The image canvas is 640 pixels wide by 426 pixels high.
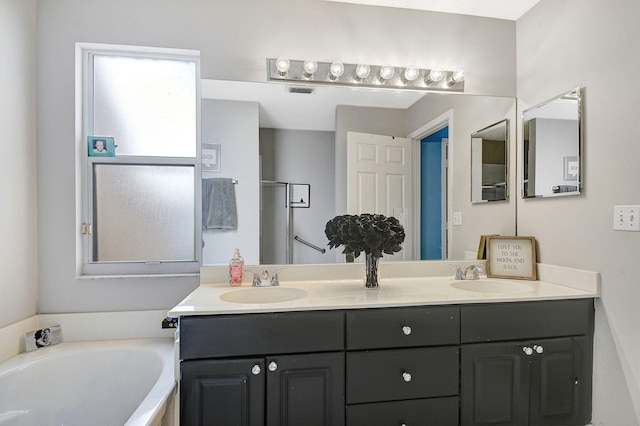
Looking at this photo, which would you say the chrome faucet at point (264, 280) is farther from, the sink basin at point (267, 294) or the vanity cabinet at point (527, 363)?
the vanity cabinet at point (527, 363)

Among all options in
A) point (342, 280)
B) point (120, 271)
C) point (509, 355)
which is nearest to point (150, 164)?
point (120, 271)

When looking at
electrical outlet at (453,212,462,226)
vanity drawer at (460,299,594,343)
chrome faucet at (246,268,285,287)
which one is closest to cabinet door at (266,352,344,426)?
chrome faucet at (246,268,285,287)

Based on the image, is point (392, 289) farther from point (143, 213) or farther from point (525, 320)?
point (143, 213)

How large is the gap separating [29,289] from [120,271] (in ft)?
1.29

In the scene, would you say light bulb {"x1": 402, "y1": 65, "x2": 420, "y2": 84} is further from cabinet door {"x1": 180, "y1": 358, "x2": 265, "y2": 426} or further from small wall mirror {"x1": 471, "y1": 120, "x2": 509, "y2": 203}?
cabinet door {"x1": 180, "y1": 358, "x2": 265, "y2": 426}

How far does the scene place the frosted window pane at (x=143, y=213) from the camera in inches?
68.8

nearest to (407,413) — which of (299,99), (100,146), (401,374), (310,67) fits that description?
(401,374)

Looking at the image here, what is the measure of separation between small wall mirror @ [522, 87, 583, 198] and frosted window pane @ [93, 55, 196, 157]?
1988 millimetres

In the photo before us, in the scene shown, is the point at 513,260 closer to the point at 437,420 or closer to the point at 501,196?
the point at 501,196

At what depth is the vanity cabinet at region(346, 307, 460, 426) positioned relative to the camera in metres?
1.29

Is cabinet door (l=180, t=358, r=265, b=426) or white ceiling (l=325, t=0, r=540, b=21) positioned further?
white ceiling (l=325, t=0, r=540, b=21)

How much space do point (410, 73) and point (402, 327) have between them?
4.69 ft

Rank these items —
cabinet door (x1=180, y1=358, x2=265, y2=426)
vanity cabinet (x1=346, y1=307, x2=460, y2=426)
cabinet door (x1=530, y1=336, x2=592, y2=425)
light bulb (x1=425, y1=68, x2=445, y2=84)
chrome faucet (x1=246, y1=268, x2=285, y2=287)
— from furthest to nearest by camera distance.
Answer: light bulb (x1=425, y1=68, x2=445, y2=84), chrome faucet (x1=246, y1=268, x2=285, y2=287), cabinet door (x1=530, y1=336, x2=592, y2=425), vanity cabinet (x1=346, y1=307, x2=460, y2=426), cabinet door (x1=180, y1=358, x2=265, y2=426)

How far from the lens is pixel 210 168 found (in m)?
1.76
